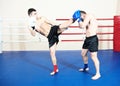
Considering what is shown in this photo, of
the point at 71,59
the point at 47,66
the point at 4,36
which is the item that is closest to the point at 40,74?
the point at 47,66

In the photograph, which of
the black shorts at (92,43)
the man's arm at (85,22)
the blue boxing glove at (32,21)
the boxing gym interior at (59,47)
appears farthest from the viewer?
the boxing gym interior at (59,47)

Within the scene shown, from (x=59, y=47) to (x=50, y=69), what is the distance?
1918 millimetres

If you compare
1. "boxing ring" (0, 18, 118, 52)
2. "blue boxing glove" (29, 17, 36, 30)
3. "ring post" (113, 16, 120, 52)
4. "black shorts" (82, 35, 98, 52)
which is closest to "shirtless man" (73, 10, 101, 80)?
"black shorts" (82, 35, 98, 52)

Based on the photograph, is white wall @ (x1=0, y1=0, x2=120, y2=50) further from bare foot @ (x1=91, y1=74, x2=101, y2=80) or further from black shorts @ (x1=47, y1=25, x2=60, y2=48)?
bare foot @ (x1=91, y1=74, x2=101, y2=80)

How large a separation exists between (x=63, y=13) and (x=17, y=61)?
1.75 m

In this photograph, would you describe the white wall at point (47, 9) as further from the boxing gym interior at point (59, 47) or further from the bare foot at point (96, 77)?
the bare foot at point (96, 77)

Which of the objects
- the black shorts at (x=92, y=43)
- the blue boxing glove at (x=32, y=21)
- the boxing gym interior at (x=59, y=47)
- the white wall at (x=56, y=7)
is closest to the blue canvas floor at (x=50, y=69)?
the boxing gym interior at (x=59, y=47)

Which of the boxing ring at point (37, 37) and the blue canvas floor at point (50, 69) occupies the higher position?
the boxing ring at point (37, 37)

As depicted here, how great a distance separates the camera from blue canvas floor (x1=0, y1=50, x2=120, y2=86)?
3.29 m

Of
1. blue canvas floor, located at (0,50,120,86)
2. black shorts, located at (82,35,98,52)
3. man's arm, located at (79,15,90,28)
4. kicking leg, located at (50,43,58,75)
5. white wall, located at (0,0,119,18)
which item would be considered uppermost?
white wall, located at (0,0,119,18)

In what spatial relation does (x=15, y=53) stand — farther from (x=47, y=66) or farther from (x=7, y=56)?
(x=47, y=66)

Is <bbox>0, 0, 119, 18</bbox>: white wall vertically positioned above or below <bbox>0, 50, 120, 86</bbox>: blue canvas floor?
above

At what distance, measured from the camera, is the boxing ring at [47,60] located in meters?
3.36

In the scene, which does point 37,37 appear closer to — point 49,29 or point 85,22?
point 49,29
